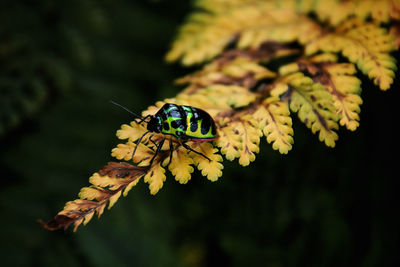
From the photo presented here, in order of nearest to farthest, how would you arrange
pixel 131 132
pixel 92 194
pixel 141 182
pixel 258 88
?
1. pixel 92 194
2. pixel 131 132
3. pixel 258 88
4. pixel 141 182

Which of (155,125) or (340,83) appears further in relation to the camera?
(340,83)

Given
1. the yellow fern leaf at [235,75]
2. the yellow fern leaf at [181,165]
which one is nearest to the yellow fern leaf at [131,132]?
the yellow fern leaf at [181,165]

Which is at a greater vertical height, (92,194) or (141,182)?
(141,182)

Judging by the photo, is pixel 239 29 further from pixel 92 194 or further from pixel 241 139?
pixel 92 194

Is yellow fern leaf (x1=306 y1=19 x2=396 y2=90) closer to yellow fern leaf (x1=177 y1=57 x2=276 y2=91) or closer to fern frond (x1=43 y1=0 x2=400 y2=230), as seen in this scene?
fern frond (x1=43 y1=0 x2=400 y2=230)

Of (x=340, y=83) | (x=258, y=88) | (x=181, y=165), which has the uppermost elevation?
(x=258, y=88)

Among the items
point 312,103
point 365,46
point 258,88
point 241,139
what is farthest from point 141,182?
point 365,46

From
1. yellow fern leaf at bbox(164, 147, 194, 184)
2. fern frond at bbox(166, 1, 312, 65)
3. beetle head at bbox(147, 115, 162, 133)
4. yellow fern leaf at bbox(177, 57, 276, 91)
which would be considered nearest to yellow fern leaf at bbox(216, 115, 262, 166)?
yellow fern leaf at bbox(164, 147, 194, 184)
